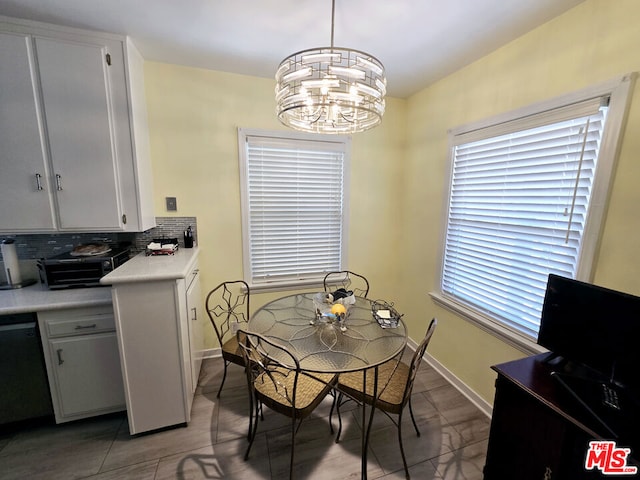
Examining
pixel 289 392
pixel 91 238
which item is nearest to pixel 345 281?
pixel 289 392

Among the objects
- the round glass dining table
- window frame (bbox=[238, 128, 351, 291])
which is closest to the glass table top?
the round glass dining table

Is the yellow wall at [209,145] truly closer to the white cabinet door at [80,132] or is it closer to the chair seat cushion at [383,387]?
the white cabinet door at [80,132]

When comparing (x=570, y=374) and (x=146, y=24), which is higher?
(x=146, y=24)

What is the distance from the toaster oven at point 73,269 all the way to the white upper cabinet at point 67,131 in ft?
0.70

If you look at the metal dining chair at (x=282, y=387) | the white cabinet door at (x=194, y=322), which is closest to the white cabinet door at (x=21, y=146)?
the white cabinet door at (x=194, y=322)

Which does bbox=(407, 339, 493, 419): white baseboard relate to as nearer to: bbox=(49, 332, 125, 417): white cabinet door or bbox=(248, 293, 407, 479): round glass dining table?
bbox=(248, 293, 407, 479): round glass dining table

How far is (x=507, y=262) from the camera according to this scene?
1816mm

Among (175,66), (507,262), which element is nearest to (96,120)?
(175,66)

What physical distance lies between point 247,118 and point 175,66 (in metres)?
0.67

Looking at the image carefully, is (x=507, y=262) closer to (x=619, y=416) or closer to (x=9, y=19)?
(x=619, y=416)

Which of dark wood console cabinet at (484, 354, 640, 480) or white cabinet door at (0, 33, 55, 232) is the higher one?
white cabinet door at (0, 33, 55, 232)

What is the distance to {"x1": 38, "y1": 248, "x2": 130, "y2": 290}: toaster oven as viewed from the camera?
1798 mm

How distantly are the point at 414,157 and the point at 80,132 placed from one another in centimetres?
276

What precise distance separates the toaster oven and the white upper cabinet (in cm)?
21
